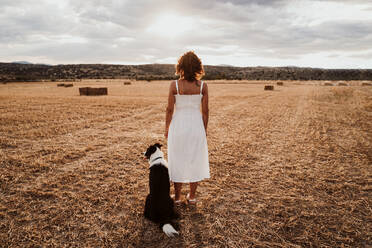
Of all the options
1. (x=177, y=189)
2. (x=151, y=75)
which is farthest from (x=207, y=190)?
(x=151, y=75)

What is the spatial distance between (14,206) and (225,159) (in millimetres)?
4477

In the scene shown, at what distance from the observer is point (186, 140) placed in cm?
329

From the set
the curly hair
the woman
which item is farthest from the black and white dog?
the curly hair

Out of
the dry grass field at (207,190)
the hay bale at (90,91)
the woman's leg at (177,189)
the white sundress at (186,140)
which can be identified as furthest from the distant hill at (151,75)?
the white sundress at (186,140)

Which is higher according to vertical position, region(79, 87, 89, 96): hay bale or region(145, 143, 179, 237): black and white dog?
region(79, 87, 89, 96): hay bale

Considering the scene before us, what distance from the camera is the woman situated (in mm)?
3104

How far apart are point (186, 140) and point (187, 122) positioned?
0.27 m

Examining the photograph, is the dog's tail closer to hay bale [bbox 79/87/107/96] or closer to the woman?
the woman

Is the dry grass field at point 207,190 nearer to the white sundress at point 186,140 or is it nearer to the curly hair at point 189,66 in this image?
the white sundress at point 186,140

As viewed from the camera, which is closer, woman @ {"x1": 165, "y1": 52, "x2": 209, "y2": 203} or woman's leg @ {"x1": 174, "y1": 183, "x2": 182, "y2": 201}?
woman @ {"x1": 165, "y1": 52, "x2": 209, "y2": 203}

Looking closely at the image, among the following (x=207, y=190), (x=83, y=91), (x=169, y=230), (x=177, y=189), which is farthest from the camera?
(x=83, y=91)

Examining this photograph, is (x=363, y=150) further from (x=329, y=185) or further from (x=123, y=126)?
(x=123, y=126)

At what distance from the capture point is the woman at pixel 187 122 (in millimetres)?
3104

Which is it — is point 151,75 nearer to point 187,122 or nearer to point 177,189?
point 177,189
